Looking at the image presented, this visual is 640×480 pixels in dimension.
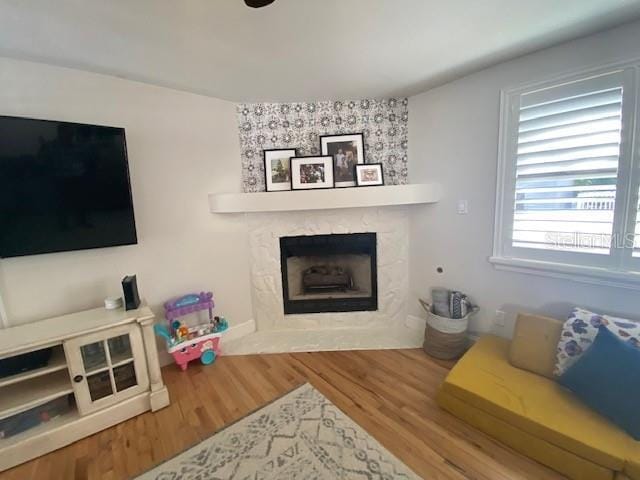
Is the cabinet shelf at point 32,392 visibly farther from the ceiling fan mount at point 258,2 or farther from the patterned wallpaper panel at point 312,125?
the ceiling fan mount at point 258,2

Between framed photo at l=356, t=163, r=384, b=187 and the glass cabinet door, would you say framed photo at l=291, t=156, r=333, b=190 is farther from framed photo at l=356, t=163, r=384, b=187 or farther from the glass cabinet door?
the glass cabinet door

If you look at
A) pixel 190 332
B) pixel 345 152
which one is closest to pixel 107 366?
pixel 190 332

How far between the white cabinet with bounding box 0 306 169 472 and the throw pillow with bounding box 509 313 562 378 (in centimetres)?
240

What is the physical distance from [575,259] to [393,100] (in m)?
1.90

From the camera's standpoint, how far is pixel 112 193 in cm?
183

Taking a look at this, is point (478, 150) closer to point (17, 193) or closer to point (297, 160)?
point (297, 160)

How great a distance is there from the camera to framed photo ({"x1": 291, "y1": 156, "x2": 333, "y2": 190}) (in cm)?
245

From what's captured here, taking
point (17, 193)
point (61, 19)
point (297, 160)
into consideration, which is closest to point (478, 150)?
point (297, 160)

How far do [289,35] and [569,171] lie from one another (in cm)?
193

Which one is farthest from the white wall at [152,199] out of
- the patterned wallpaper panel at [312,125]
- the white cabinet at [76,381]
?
the white cabinet at [76,381]

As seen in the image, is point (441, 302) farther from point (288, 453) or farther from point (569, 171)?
point (288, 453)

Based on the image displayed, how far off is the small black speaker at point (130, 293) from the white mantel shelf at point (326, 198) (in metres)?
0.87

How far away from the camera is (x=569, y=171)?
68.7 inches

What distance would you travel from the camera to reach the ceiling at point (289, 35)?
4.16 feet
